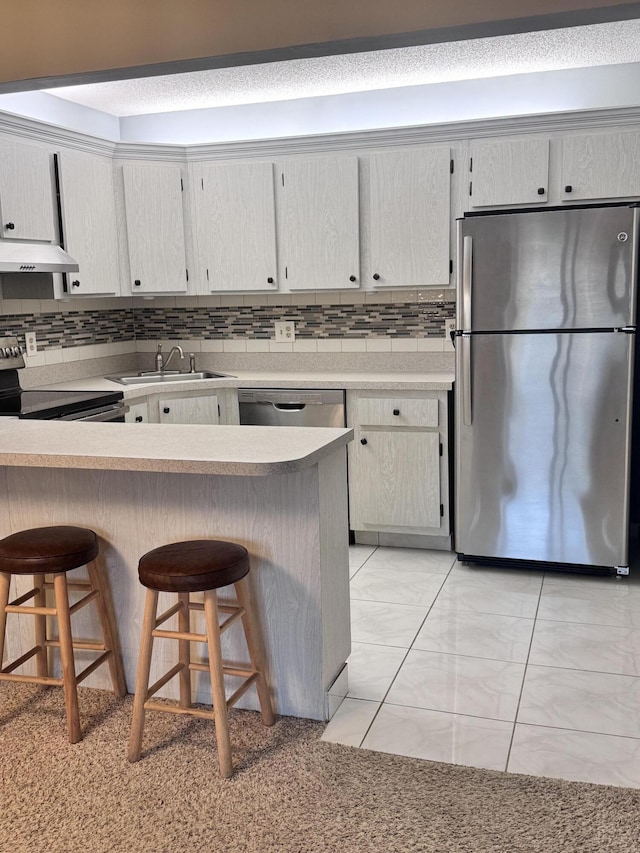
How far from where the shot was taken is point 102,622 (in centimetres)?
272

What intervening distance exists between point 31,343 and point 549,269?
277 centimetres

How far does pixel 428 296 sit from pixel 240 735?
295 centimetres

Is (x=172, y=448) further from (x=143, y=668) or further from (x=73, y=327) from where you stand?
(x=73, y=327)

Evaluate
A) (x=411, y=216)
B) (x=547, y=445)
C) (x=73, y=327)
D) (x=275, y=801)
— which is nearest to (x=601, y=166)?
(x=411, y=216)

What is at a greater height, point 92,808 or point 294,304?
point 294,304

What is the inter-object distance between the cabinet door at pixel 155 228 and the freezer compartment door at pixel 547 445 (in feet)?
6.26

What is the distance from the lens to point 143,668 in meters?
2.36

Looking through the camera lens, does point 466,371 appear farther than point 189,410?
No

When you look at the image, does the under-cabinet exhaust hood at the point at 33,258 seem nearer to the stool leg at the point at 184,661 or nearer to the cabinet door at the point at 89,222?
the cabinet door at the point at 89,222

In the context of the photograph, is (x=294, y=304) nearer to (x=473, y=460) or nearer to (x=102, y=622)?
(x=473, y=460)

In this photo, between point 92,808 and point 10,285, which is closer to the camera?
point 92,808

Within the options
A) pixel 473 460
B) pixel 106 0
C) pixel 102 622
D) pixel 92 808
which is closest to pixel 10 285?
pixel 106 0

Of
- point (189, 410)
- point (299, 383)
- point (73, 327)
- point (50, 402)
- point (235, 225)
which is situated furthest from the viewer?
point (73, 327)

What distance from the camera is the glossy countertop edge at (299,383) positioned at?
4.26 metres
